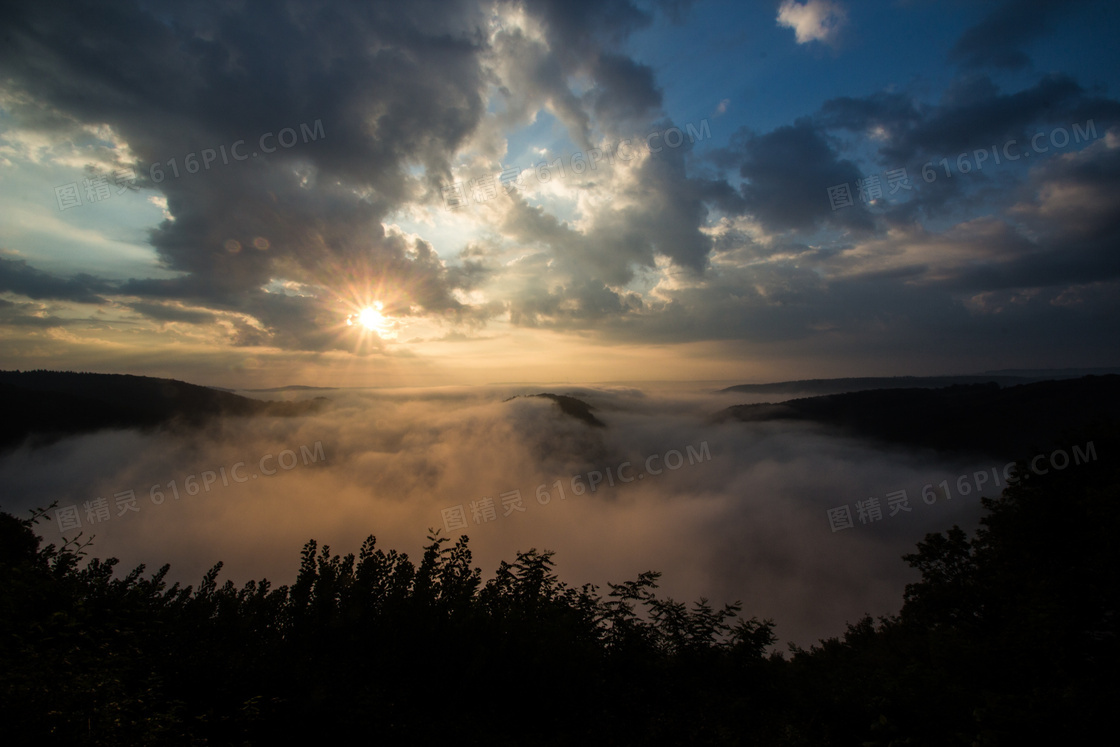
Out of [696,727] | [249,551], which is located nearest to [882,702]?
[696,727]

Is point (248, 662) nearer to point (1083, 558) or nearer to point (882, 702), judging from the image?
point (882, 702)

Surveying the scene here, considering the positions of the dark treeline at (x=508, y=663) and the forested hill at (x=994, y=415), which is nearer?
the dark treeline at (x=508, y=663)

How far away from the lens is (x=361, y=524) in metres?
178

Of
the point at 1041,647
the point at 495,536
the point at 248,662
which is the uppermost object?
the point at 248,662

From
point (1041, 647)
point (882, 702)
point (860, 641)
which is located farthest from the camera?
point (860, 641)

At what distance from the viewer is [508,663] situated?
11.7m

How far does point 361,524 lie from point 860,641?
182002 millimetres

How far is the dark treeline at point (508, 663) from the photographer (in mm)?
8164

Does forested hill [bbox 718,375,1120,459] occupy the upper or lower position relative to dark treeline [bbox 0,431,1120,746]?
lower

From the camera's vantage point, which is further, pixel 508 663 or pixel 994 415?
pixel 994 415

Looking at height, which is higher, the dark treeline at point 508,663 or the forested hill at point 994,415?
the dark treeline at point 508,663

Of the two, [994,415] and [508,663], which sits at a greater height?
[508,663]

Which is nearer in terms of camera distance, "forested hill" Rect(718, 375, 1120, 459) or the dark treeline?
the dark treeline

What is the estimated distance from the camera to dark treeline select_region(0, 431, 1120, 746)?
8.16m
